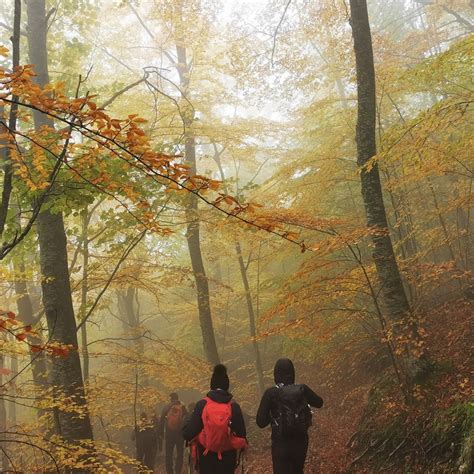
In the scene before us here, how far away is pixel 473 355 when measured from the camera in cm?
607

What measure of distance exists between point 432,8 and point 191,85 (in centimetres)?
945

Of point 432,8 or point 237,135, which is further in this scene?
point 432,8

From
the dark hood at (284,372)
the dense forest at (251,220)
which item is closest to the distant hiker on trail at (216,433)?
the dark hood at (284,372)

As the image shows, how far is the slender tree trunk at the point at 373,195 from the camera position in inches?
244

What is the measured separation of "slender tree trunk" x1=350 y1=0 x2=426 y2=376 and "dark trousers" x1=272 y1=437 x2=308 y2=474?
2699mm

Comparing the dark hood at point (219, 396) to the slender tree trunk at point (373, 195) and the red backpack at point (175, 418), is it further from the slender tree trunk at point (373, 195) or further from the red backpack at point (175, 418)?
the red backpack at point (175, 418)

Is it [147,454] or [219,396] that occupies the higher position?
[219,396]

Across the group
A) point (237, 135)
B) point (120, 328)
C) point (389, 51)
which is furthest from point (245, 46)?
point (120, 328)

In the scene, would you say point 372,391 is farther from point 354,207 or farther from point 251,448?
point 354,207

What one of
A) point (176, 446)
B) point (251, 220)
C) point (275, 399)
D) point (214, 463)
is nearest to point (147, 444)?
point (176, 446)

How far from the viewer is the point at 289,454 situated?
13.3 ft

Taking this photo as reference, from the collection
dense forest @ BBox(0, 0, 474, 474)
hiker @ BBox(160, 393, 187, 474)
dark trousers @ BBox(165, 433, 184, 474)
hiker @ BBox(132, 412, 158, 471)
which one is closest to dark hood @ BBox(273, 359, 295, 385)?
dense forest @ BBox(0, 0, 474, 474)

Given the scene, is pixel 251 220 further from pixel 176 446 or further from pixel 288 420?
pixel 176 446

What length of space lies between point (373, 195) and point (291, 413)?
4.03 meters
